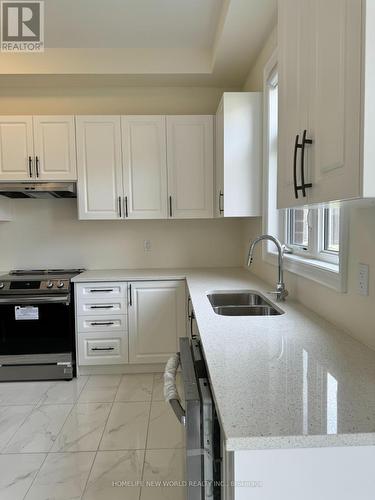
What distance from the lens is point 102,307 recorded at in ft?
9.32

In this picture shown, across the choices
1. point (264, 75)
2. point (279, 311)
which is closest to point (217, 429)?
point (279, 311)

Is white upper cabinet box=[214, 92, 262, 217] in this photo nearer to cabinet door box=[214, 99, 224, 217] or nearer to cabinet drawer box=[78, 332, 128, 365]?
cabinet door box=[214, 99, 224, 217]

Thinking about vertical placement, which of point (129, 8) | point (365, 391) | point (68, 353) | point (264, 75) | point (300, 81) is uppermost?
point (129, 8)

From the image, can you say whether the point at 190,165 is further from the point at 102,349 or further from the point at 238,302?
the point at 102,349

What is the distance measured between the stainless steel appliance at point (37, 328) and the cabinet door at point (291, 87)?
212 cm

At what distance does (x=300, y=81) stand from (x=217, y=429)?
1.13m

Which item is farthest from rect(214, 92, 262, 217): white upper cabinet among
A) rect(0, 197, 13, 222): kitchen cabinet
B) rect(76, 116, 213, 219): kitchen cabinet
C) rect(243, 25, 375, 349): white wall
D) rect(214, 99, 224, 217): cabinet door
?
rect(0, 197, 13, 222): kitchen cabinet

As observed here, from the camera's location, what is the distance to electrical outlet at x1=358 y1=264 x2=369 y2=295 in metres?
1.22

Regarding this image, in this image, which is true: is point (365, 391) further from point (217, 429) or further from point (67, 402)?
point (67, 402)

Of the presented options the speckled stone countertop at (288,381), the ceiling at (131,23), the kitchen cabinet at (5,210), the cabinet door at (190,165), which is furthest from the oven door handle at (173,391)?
the kitchen cabinet at (5,210)

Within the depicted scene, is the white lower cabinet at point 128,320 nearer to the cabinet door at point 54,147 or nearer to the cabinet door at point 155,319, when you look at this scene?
the cabinet door at point 155,319

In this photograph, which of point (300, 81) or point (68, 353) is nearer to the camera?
point (300, 81)

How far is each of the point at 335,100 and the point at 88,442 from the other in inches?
85.2

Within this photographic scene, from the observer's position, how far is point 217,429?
0.98 metres
